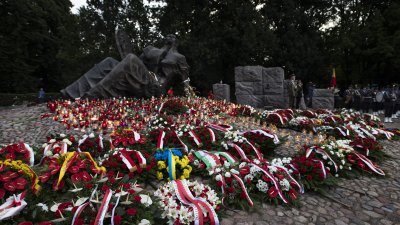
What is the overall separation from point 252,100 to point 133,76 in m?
7.01

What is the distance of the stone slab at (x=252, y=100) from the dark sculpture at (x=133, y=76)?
3.35m

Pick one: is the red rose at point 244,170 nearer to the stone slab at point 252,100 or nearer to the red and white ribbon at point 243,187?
the red and white ribbon at point 243,187

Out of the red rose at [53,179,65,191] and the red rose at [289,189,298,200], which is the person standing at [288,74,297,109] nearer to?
the red rose at [289,189,298,200]

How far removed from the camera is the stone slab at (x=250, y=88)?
571 inches

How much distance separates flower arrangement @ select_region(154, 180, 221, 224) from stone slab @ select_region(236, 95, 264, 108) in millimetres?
11449

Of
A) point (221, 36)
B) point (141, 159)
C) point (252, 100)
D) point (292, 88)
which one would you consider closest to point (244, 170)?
point (141, 159)

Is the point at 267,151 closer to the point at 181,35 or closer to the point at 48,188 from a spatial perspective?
the point at 48,188

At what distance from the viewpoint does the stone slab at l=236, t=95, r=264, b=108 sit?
570 inches

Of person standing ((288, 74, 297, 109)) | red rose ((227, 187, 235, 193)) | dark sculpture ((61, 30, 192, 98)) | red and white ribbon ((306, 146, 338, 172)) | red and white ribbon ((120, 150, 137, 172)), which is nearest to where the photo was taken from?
red rose ((227, 187, 235, 193))

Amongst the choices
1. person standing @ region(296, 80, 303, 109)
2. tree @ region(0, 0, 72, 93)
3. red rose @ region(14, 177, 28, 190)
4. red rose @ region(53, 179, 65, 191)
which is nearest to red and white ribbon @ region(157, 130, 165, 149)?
red rose @ region(53, 179, 65, 191)

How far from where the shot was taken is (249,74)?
14.5 m

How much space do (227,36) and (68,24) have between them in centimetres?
1412

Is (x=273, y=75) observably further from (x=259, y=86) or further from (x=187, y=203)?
(x=187, y=203)

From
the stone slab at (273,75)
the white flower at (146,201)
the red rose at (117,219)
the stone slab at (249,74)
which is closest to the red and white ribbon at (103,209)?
the red rose at (117,219)
